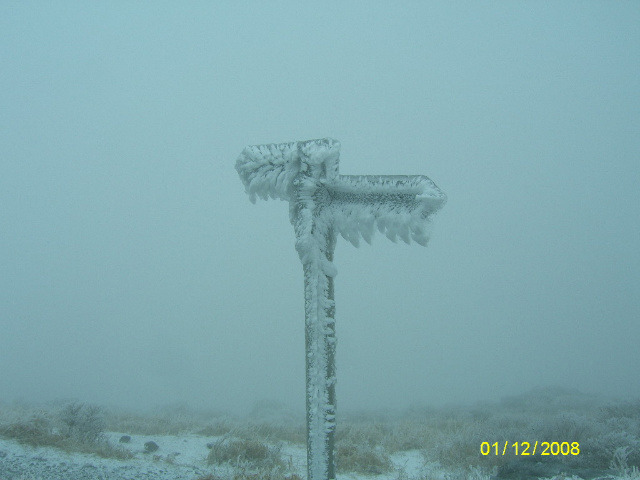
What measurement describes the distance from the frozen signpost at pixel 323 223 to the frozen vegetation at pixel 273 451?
2628 millimetres

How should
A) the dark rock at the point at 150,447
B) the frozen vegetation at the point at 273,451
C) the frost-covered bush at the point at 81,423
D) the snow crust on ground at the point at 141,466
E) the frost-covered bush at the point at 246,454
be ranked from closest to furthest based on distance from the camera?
1. the snow crust on ground at the point at 141,466
2. the frozen vegetation at the point at 273,451
3. the frost-covered bush at the point at 246,454
4. the frost-covered bush at the point at 81,423
5. the dark rock at the point at 150,447

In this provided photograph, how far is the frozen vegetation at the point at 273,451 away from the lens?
5.60m

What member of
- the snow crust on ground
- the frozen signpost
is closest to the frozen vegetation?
the snow crust on ground

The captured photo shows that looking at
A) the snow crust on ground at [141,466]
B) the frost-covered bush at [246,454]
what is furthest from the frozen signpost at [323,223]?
the frost-covered bush at [246,454]

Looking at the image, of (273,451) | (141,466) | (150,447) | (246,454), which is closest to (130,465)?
(141,466)

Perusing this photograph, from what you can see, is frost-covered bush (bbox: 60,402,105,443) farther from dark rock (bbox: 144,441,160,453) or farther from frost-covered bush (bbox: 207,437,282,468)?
frost-covered bush (bbox: 207,437,282,468)

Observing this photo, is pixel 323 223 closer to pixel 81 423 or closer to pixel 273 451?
pixel 273 451

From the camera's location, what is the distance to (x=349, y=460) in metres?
6.98

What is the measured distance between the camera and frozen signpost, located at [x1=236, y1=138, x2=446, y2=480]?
10.6 ft

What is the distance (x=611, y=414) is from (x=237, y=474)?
320 inches

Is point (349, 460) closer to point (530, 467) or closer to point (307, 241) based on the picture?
point (530, 467)
